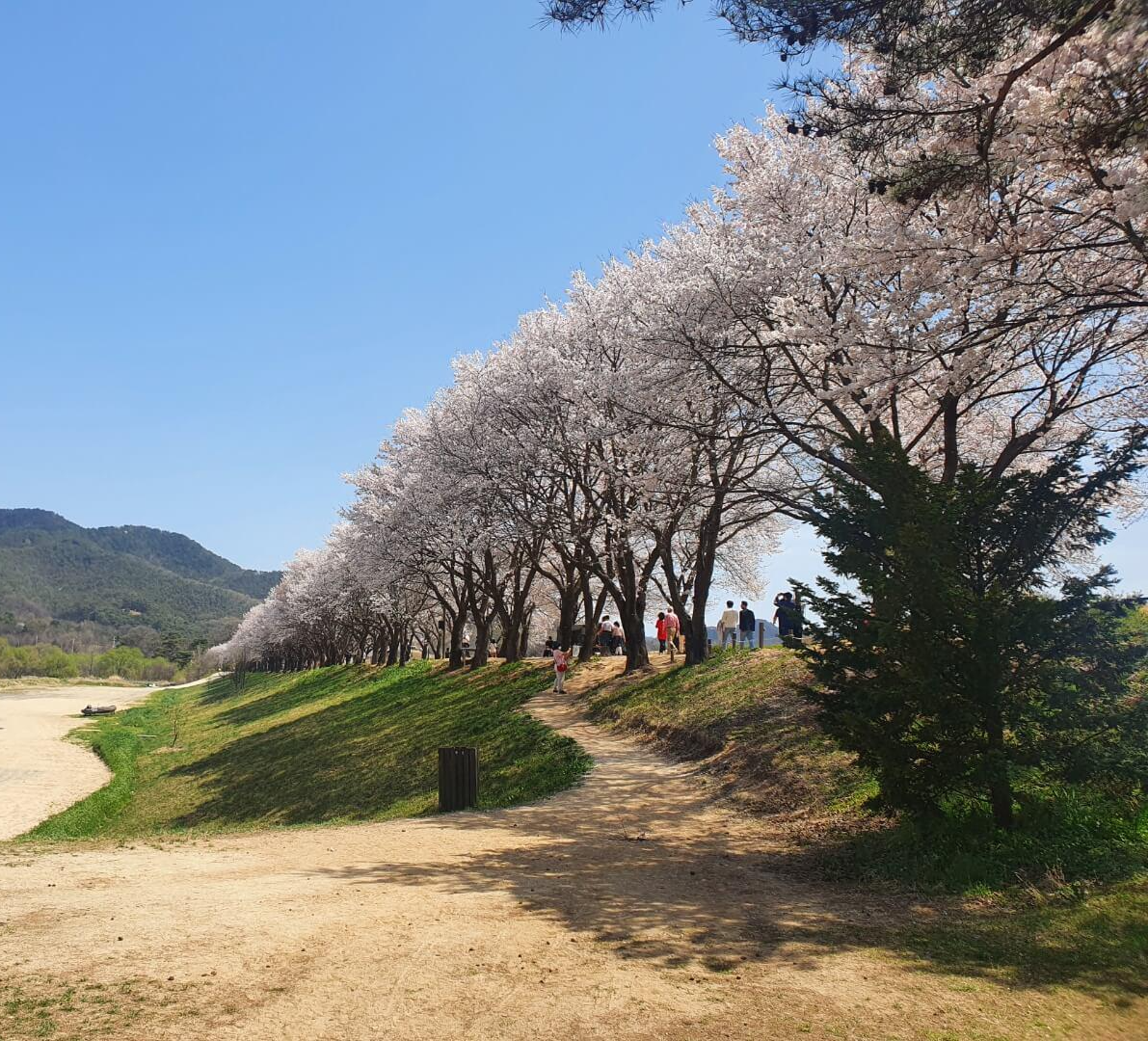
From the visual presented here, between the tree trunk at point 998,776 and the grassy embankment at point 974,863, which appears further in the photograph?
the tree trunk at point 998,776

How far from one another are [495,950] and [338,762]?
18686mm

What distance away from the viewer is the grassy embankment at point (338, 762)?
680 inches

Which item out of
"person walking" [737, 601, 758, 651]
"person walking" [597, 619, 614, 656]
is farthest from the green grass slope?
"person walking" [597, 619, 614, 656]

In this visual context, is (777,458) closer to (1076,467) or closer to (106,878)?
(1076,467)

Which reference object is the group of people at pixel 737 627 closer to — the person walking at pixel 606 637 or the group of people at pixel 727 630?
the group of people at pixel 727 630

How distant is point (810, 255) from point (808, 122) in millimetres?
6341

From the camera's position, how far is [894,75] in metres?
8.32

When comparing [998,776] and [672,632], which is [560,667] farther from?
[998,776]

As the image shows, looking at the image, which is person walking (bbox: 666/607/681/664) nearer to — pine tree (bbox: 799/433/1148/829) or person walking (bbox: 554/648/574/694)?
person walking (bbox: 554/648/574/694)

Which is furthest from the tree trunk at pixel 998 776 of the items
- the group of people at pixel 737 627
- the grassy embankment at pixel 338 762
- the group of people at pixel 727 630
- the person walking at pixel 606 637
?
the person walking at pixel 606 637

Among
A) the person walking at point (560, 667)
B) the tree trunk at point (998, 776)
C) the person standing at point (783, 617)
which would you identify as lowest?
the tree trunk at point (998, 776)

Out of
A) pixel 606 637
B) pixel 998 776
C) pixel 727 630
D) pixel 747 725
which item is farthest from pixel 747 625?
pixel 998 776

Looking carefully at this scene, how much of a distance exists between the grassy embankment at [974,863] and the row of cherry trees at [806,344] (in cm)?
400

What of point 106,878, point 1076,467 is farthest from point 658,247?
point 106,878
